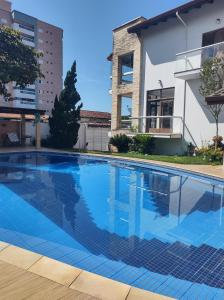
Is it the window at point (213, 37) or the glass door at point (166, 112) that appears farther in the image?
the glass door at point (166, 112)

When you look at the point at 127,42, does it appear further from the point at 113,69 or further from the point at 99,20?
the point at 99,20

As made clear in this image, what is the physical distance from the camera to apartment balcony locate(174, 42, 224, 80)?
552 inches

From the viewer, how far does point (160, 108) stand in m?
18.2

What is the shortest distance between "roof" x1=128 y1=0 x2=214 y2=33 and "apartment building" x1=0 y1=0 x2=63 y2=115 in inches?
2012

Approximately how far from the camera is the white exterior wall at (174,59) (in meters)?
15.3

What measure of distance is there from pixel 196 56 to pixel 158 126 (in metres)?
4.96

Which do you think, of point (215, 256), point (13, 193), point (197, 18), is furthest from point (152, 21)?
point (215, 256)

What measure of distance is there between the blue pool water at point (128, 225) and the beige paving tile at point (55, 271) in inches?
26.6

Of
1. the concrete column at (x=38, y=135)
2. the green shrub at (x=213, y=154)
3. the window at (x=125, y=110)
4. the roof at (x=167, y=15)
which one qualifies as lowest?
the green shrub at (x=213, y=154)

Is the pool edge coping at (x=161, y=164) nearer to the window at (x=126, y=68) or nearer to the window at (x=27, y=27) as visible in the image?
the window at (x=126, y=68)

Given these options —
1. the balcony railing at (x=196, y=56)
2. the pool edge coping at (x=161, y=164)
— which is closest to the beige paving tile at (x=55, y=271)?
the pool edge coping at (x=161, y=164)

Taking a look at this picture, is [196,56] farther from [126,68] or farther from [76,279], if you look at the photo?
[76,279]

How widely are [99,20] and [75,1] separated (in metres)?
4.35

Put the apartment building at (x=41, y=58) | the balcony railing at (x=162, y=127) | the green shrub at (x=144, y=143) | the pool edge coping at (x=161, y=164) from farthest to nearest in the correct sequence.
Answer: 1. the apartment building at (x=41, y=58)
2. the green shrub at (x=144, y=143)
3. the balcony railing at (x=162, y=127)
4. the pool edge coping at (x=161, y=164)
